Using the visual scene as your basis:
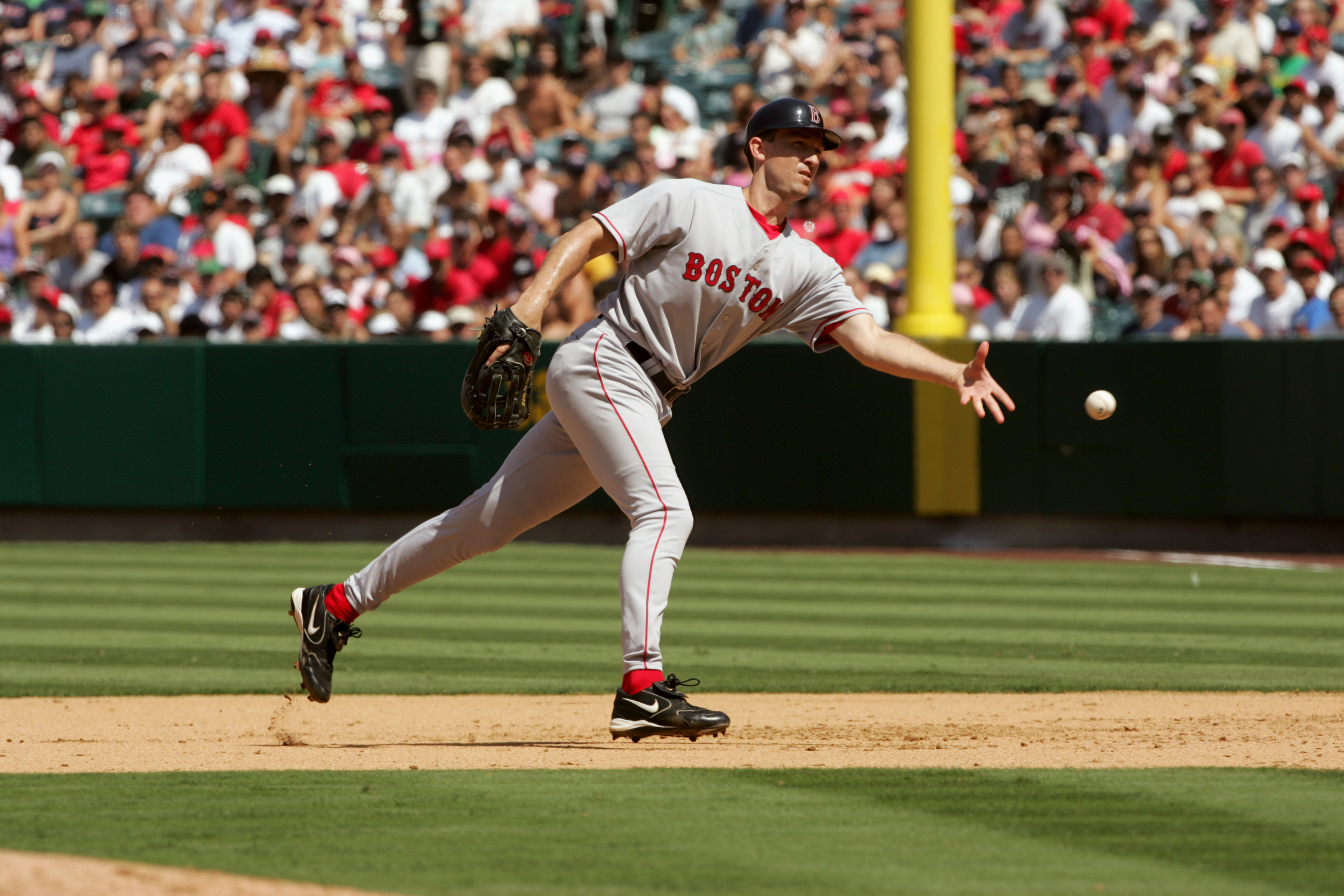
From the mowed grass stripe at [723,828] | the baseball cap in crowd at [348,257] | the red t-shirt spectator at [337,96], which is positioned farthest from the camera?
the red t-shirt spectator at [337,96]

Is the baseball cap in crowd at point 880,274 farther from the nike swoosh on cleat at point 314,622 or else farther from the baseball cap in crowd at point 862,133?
the nike swoosh on cleat at point 314,622

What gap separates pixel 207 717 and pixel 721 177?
9508 mm

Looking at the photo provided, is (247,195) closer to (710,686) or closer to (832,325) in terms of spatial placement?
(710,686)

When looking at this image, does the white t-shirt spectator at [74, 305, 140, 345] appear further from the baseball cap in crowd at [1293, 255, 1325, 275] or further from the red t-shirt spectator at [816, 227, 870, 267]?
the baseball cap in crowd at [1293, 255, 1325, 275]

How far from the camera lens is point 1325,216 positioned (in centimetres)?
1259

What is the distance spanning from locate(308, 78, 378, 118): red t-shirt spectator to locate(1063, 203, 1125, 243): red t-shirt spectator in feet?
24.8

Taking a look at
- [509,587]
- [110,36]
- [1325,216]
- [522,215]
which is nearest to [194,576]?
[509,587]

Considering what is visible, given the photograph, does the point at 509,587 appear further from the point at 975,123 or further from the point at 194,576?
the point at 975,123

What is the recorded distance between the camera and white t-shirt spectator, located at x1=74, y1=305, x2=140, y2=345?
14.1m

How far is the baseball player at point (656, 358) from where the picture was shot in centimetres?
498

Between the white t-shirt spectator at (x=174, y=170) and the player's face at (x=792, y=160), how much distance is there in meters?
12.2

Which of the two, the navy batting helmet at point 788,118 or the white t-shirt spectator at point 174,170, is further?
the white t-shirt spectator at point 174,170

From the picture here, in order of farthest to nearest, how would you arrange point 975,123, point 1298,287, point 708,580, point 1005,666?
point 975,123 → point 1298,287 → point 708,580 → point 1005,666

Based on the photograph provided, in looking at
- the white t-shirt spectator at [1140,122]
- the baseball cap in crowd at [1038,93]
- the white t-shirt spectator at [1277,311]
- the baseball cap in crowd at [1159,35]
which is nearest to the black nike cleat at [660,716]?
the white t-shirt spectator at [1277,311]
